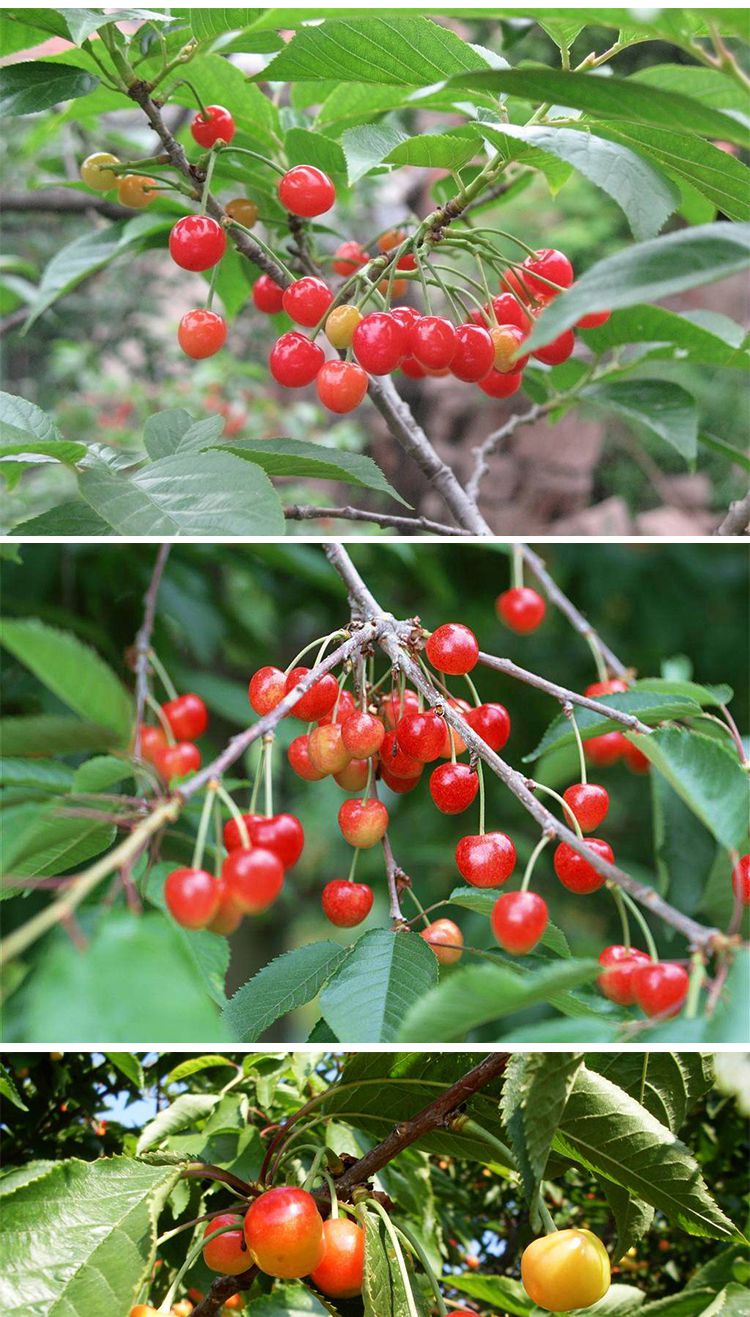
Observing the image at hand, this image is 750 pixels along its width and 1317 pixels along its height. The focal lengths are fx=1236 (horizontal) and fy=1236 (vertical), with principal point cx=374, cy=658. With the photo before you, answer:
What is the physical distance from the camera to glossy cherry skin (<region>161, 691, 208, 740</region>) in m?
0.93

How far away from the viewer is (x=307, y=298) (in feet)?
2.86

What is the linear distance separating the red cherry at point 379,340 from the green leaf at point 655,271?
27cm

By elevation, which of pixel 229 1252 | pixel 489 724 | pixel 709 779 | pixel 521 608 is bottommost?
pixel 229 1252

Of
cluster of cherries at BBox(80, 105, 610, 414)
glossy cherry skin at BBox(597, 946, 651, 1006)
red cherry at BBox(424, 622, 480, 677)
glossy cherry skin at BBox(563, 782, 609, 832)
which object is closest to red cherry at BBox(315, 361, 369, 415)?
cluster of cherries at BBox(80, 105, 610, 414)

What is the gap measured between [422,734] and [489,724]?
0.38ft

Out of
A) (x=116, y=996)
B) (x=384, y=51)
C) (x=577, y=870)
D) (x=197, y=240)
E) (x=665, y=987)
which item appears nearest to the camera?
(x=116, y=996)

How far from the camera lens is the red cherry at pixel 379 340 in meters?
0.82

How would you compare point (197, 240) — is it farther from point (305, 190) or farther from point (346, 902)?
point (346, 902)

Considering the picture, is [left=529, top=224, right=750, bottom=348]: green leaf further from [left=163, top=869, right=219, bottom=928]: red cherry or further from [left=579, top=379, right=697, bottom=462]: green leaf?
[left=579, top=379, right=697, bottom=462]: green leaf

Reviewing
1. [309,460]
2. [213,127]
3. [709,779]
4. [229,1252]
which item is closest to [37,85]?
[213,127]

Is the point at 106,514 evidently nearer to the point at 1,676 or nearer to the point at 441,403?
the point at 1,676

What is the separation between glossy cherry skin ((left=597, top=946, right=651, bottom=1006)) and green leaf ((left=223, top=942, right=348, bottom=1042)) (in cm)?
16

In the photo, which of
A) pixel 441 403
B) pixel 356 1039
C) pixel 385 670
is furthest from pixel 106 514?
pixel 441 403

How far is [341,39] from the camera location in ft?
2.48
